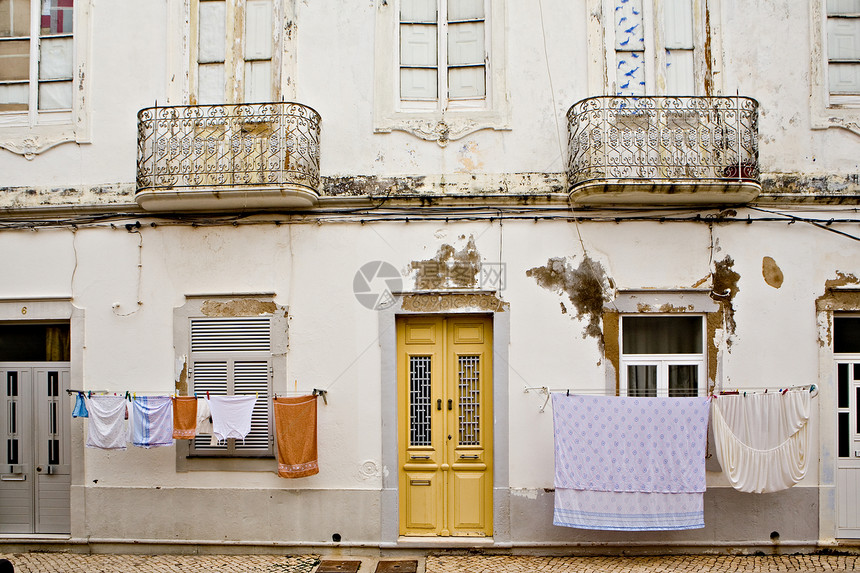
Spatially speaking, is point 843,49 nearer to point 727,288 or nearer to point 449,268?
point 727,288

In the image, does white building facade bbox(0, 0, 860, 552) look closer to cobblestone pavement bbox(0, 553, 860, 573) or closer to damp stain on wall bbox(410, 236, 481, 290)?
damp stain on wall bbox(410, 236, 481, 290)

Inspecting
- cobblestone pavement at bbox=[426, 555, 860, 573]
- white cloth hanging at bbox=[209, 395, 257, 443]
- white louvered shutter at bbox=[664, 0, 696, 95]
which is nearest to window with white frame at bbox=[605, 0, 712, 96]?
white louvered shutter at bbox=[664, 0, 696, 95]

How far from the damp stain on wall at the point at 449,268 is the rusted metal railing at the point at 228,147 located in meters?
1.65

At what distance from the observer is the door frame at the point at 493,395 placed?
7312 millimetres

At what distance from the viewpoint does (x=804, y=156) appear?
294 inches

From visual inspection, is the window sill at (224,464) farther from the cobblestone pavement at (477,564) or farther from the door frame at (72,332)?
the door frame at (72,332)

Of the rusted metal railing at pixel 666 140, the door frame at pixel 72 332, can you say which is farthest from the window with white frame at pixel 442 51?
the door frame at pixel 72 332

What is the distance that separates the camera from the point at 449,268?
24.7 ft

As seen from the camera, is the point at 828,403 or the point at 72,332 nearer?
the point at 828,403

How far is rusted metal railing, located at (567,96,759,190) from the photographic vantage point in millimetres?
7141

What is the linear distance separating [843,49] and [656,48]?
228 centimetres

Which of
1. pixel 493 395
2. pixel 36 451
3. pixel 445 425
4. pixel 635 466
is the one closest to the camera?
pixel 635 466

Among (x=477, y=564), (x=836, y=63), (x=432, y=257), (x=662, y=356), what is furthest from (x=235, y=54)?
(x=836, y=63)

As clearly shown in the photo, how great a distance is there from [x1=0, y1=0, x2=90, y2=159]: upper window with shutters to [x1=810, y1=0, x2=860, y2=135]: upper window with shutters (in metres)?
9.04
